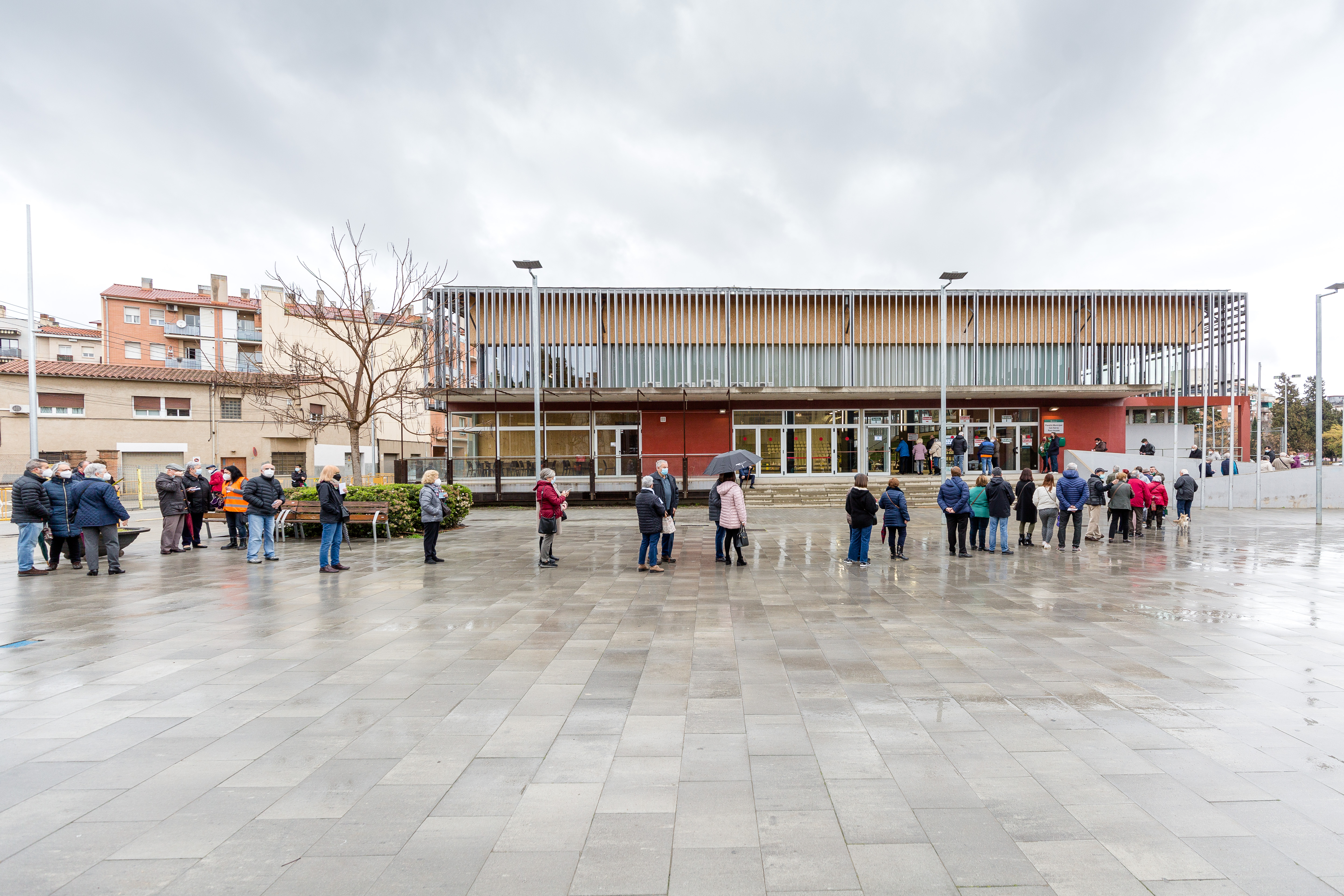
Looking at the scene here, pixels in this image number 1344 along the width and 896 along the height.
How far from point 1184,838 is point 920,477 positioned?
990 inches

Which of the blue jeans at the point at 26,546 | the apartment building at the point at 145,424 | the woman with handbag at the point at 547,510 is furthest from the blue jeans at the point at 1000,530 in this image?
the apartment building at the point at 145,424

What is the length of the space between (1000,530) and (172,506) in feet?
52.8

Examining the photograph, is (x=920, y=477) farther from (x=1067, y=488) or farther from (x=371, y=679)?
(x=371, y=679)

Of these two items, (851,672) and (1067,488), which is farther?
(1067,488)

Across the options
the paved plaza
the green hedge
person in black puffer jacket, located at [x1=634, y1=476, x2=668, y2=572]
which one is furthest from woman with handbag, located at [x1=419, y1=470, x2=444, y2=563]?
person in black puffer jacket, located at [x1=634, y1=476, x2=668, y2=572]

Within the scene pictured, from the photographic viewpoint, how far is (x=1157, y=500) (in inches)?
646

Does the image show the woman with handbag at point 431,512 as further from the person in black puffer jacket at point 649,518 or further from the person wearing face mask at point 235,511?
the person wearing face mask at point 235,511

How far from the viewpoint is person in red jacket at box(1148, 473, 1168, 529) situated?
16312 millimetres

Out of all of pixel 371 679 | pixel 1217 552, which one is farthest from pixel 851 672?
pixel 1217 552

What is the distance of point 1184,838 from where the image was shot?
311cm

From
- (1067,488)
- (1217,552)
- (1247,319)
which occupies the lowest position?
(1217,552)

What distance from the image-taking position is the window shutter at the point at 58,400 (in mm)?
36750

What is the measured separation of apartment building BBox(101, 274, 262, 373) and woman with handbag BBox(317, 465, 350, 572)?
2002 inches

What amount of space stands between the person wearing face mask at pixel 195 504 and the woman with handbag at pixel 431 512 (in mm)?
5635
